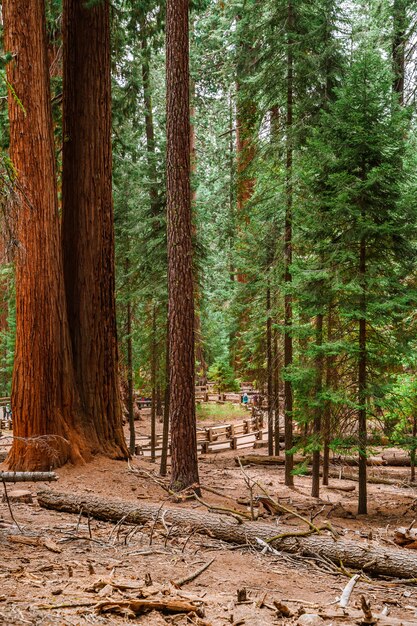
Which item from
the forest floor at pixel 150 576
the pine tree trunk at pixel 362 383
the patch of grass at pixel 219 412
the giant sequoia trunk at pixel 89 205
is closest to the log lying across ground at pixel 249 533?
the forest floor at pixel 150 576

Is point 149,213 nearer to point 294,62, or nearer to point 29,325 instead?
point 294,62

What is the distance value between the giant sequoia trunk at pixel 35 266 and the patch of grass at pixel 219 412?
2092 cm

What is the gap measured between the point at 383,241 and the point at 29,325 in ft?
22.1

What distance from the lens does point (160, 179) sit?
15641mm

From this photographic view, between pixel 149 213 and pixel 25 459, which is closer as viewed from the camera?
pixel 25 459

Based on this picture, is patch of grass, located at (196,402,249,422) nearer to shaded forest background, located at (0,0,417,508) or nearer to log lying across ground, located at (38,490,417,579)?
shaded forest background, located at (0,0,417,508)

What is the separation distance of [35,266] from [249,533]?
5.72m

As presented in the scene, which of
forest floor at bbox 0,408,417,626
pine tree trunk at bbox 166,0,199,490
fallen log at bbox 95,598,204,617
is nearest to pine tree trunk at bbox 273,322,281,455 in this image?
pine tree trunk at bbox 166,0,199,490

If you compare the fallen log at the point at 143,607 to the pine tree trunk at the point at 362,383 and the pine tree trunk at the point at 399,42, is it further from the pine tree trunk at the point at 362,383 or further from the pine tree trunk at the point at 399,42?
the pine tree trunk at the point at 399,42

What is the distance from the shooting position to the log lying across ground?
5.23 metres

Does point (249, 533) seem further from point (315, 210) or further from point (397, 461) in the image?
point (397, 461)

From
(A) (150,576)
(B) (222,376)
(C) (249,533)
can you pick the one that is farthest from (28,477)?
(B) (222,376)

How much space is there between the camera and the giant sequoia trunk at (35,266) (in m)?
9.20

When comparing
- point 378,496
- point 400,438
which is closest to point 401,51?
point 400,438
